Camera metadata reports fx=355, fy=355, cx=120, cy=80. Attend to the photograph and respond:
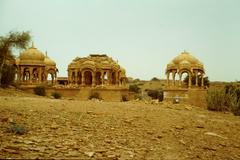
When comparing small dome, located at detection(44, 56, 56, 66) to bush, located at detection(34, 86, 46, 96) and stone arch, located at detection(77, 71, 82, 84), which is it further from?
bush, located at detection(34, 86, 46, 96)

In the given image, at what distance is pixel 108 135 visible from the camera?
8641 mm

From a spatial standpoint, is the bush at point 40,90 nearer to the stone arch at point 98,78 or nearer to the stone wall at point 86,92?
the stone wall at point 86,92

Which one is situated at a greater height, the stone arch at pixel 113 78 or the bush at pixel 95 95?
the stone arch at pixel 113 78

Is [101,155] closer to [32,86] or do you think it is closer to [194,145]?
[194,145]

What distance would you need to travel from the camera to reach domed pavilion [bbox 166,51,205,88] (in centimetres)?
3141

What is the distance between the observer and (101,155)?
23.3 feet

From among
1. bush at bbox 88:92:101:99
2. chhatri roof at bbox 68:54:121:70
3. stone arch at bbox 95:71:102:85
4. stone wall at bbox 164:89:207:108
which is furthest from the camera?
stone arch at bbox 95:71:102:85

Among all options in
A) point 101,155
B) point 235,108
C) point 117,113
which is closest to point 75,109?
point 117,113

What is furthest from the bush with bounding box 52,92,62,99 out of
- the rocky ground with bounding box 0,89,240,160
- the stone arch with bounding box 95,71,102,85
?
the rocky ground with bounding box 0,89,240,160

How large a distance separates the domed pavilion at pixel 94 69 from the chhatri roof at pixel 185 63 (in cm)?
580

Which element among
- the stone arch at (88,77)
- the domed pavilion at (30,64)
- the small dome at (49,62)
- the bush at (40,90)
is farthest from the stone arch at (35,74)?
the stone arch at (88,77)

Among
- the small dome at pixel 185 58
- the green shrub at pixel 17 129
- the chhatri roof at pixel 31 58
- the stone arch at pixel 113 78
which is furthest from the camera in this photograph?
the stone arch at pixel 113 78

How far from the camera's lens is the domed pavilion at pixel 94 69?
3375 cm

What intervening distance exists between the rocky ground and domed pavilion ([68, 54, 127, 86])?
2142 cm
